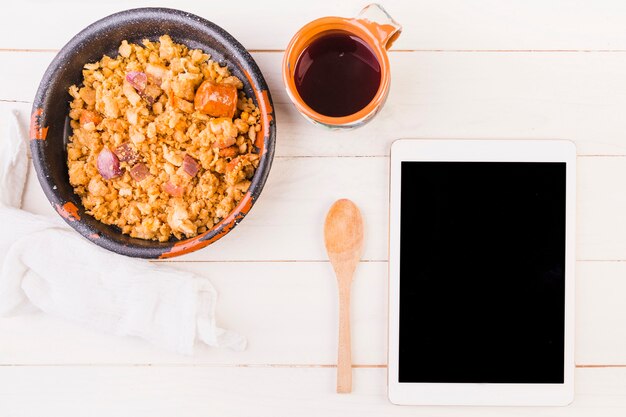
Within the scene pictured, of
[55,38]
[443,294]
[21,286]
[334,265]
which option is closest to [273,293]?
[334,265]

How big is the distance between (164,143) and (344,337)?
0.33 m

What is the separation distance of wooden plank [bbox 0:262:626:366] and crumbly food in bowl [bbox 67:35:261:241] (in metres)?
0.11

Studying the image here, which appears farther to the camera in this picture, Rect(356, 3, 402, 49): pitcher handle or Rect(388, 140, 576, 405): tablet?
Rect(388, 140, 576, 405): tablet

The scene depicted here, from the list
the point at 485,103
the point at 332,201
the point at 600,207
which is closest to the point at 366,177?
the point at 332,201

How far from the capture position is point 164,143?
2.28ft

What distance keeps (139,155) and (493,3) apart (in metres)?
0.49

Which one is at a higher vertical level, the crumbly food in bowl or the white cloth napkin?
the crumbly food in bowl

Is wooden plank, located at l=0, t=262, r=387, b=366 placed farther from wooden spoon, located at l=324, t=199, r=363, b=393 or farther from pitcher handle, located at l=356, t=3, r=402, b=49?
pitcher handle, located at l=356, t=3, r=402, b=49

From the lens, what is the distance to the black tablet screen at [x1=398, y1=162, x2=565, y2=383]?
742 millimetres

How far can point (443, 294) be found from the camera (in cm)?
75

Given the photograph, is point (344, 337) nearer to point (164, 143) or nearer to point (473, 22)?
point (164, 143)

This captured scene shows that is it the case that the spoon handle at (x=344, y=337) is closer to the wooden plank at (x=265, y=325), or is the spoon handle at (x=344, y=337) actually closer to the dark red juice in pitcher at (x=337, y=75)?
the wooden plank at (x=265, y=325)

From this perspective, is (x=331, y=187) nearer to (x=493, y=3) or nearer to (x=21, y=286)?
(x=493, y=3)

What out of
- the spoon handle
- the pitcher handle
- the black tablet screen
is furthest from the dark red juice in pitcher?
the spoon handle
